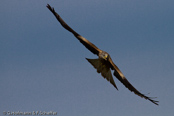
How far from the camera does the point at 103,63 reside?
43.7 ft

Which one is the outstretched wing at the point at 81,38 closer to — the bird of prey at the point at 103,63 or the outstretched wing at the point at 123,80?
the bird of prey at the point at 103,63

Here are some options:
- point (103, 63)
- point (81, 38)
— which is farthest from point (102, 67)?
point (81, 38)

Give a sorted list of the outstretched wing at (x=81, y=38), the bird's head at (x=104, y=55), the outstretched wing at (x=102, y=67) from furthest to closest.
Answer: the outstretched wing at (x=81, y=38)
the outstretched wing at (x=102, y=67)
the bird's head at (x=104, y=55)

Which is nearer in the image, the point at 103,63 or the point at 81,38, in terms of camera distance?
the point at 103,63

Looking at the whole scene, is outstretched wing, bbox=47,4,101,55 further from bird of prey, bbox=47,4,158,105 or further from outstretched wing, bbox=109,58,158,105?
outstretched wing, bbox=109,58,158,105

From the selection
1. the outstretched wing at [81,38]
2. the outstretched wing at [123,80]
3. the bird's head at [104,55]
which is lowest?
the outstretched wing at [123,80]

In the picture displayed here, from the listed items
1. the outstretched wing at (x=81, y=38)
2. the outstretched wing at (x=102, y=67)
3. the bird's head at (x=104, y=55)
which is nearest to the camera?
the bird's head at (x=104, y=55)

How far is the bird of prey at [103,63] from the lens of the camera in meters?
13.3

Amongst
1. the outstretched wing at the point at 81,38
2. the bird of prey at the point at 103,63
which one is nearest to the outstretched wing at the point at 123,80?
the bird of prey at the point at 103,63

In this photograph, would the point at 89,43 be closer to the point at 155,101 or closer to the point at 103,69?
the point at 103,69

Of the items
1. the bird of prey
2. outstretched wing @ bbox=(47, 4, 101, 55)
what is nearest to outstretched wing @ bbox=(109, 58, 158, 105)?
the bird of prey

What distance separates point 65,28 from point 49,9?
106 centimetres

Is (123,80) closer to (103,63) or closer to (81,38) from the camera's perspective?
(103,63)

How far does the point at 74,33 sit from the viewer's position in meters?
13.8
